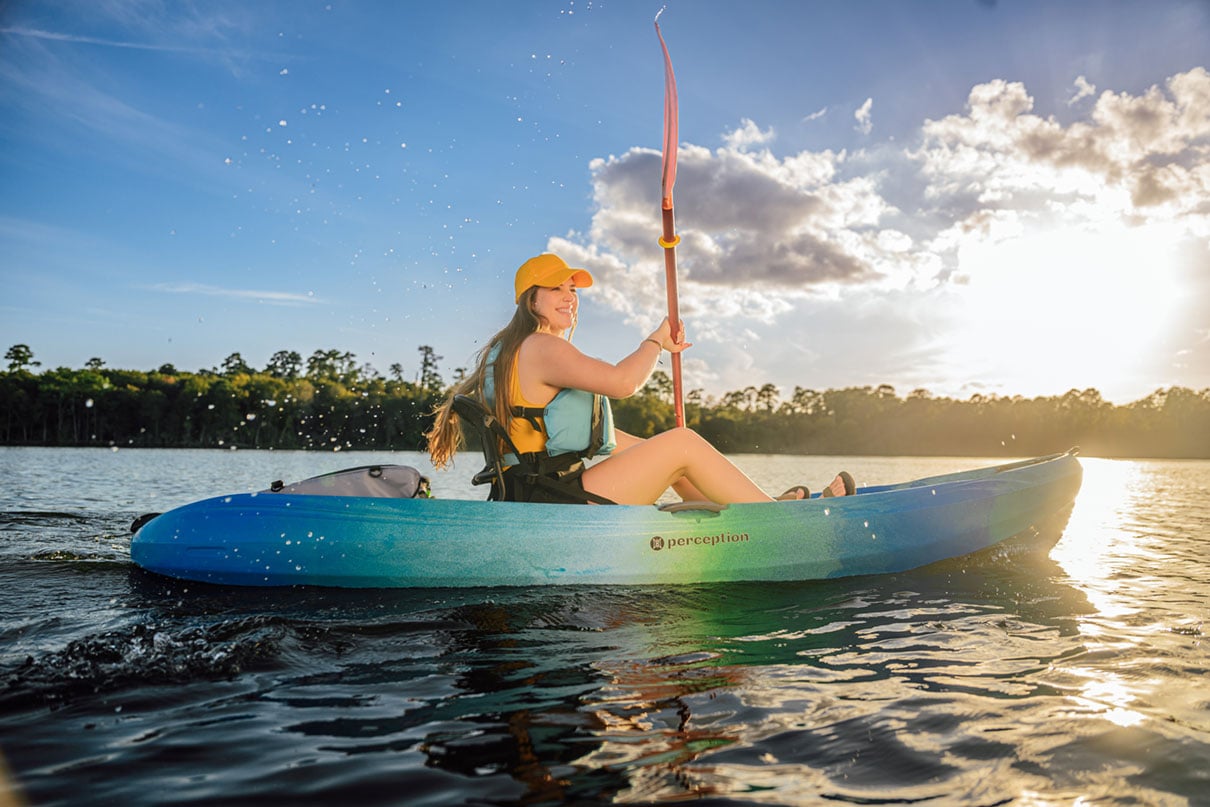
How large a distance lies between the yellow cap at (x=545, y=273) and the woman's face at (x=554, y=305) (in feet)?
0.13

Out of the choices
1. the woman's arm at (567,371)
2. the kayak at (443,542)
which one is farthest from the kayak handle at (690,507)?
the woman's arm at (567,371)

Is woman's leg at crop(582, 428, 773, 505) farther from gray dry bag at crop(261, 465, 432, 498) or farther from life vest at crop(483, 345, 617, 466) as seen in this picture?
gray dry bag at crop(261, 465, 432, 498)

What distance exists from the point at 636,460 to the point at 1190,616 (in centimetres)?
287

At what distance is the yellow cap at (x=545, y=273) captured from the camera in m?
4.05

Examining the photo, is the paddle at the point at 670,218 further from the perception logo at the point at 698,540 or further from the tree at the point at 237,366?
the tree at the point at 237,366

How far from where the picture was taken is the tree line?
69.2m

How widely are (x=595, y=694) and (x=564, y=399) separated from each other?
181cm

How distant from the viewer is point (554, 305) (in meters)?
4.08

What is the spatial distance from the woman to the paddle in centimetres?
32

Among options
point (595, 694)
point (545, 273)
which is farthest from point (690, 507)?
point (595, 694)

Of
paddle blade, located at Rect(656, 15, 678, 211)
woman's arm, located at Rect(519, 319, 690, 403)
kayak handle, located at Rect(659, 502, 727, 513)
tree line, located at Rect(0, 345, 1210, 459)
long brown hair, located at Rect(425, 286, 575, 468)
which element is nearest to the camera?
woman's arm, located at Rect(519, 319, 690, 403)

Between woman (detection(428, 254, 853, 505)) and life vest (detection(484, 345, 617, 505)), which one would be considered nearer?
woman (detection(428, 254, 853, 505))

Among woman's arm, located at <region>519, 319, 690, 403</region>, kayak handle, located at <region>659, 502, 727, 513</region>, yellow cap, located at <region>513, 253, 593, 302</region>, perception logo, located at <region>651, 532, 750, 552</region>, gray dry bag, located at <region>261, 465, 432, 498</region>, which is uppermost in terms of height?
yellow cap, located at <region>513, 253, 593, 302</region>

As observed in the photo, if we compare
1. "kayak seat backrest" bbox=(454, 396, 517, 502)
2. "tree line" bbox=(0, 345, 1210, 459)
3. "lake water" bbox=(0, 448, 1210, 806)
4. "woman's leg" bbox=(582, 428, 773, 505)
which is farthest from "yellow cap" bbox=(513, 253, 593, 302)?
"tree line" bbox=(0, 345, 1210, 459)
